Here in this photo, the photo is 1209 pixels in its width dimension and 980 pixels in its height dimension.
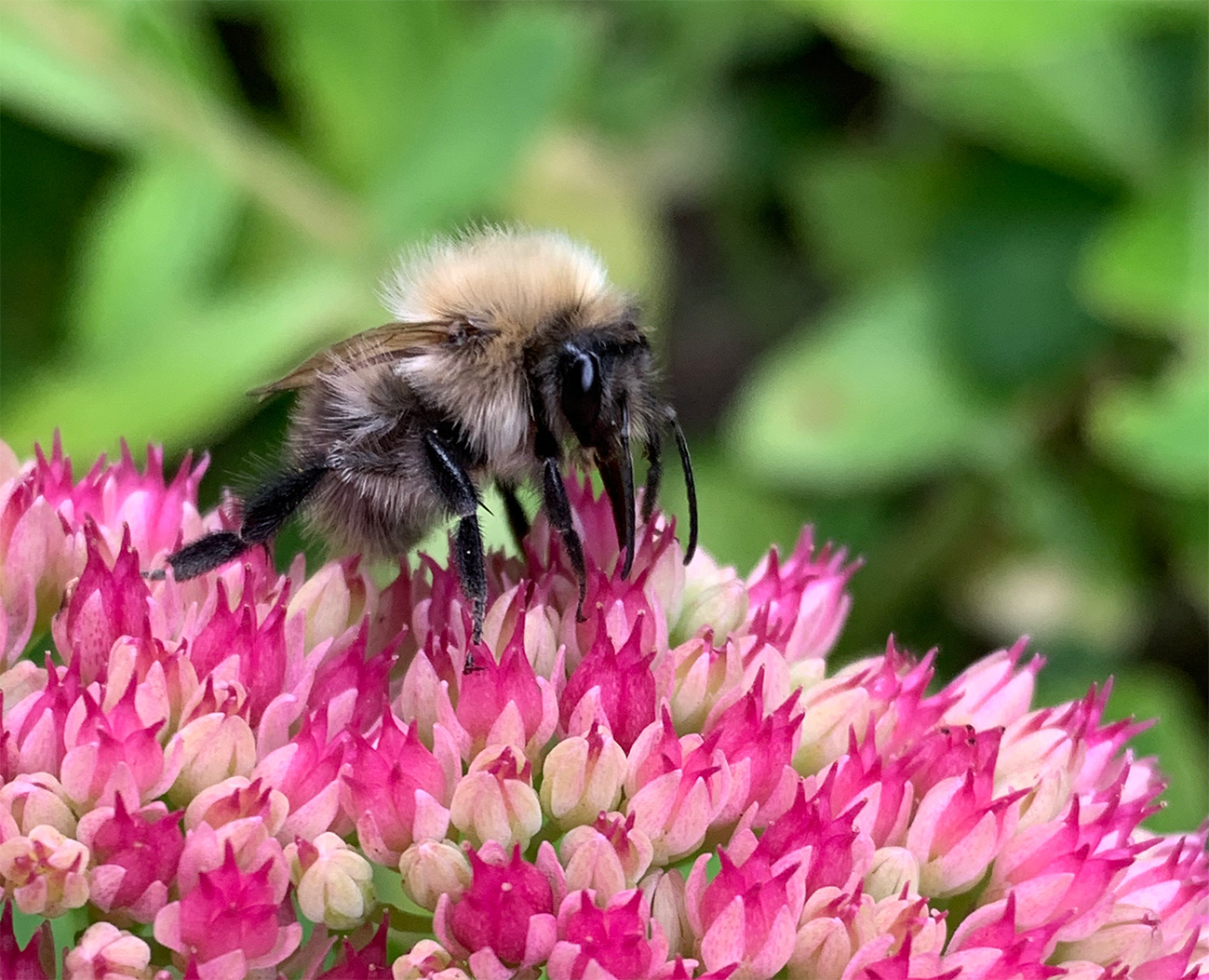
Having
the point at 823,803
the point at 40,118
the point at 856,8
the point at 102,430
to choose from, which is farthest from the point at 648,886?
the point at 40,118

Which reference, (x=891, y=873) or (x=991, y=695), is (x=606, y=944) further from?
(x=991, y=695)

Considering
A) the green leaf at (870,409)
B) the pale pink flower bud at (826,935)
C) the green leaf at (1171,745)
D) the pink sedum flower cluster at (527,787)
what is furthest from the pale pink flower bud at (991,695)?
the green leaf at (870,409)

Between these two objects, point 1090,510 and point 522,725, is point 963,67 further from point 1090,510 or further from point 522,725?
point 522,725

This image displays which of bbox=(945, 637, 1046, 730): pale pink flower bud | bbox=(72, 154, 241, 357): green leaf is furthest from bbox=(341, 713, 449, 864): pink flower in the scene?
bbox=(72, 154, 241, 357): green leaf

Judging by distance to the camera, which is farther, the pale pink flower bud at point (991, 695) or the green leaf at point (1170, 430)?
the green leaf at point (1170, 430)

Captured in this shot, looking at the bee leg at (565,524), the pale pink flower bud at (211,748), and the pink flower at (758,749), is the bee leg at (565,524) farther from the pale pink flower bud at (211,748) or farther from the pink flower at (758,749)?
the pale pink flower bud at (211,748)

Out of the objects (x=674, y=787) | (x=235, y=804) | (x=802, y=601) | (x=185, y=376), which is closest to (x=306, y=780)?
(x=235, y=804)
